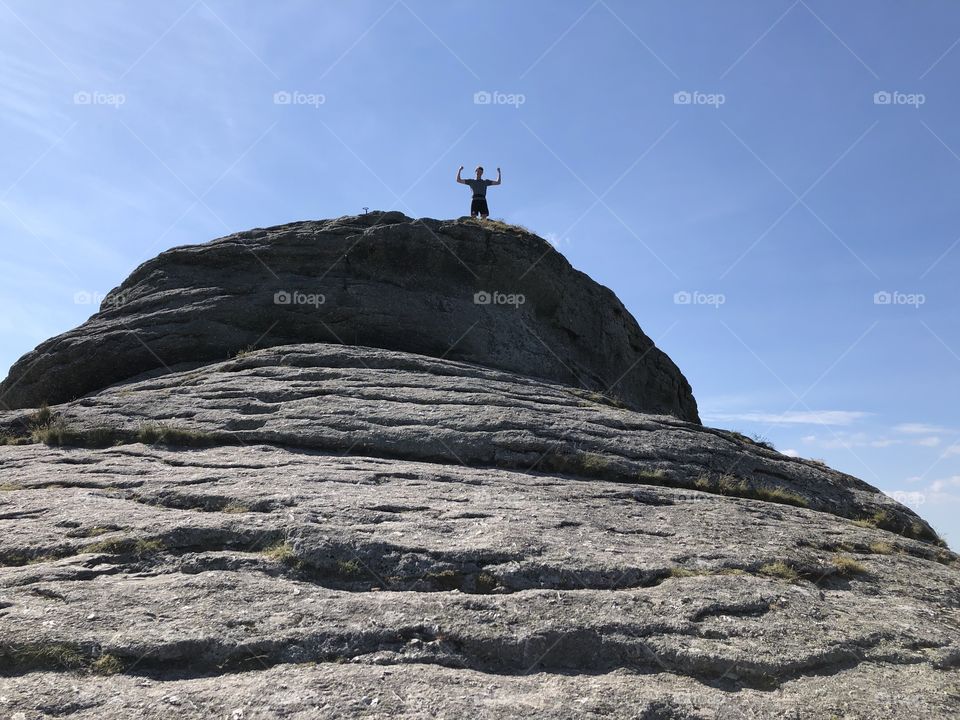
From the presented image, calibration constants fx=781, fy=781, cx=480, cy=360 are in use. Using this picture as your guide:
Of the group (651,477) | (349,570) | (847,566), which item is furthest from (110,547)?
(847,566)

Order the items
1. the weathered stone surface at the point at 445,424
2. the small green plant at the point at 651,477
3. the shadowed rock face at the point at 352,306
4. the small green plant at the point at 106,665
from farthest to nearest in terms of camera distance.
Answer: the shadowed rock face at the point at 352,306 → the weathered stone surface at the point at 445,424 → the small green plant at the point at 651,477 → the small green plant at the point at 106,665

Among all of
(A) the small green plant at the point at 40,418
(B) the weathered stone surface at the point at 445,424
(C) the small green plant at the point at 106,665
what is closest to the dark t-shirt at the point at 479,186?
(B) the weathered stone surface at the point at 445,424

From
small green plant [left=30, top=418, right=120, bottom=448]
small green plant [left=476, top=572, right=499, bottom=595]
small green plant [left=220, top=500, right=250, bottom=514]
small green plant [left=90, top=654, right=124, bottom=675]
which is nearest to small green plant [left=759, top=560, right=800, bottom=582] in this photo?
small green plant [left=476, top=572, right=499, bottom=595]

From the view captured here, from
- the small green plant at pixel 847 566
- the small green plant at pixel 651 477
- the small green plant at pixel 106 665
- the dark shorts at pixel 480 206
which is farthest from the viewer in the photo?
the dark shorts at pixel 480 206

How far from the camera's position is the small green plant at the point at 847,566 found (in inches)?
443

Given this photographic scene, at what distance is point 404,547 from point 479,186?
17.9m

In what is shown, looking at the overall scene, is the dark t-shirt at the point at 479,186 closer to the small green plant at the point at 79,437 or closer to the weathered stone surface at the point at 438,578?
the weathered stone surface at the point at 438,578

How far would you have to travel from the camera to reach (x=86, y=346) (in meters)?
19.8

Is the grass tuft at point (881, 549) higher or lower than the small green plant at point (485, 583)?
higher

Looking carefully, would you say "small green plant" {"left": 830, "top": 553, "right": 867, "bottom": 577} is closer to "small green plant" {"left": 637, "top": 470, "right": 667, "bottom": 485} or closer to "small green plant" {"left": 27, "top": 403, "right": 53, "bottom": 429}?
"small green plant" {"left": 637, "top": 470, "right": 667, "bottom": 485}

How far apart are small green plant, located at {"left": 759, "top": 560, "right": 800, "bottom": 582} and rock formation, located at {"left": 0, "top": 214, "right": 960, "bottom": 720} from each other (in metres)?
0.05

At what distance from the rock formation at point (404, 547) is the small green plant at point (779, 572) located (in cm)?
5

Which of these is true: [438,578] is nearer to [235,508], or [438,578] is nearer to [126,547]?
[235,508]

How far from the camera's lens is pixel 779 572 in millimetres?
10680
